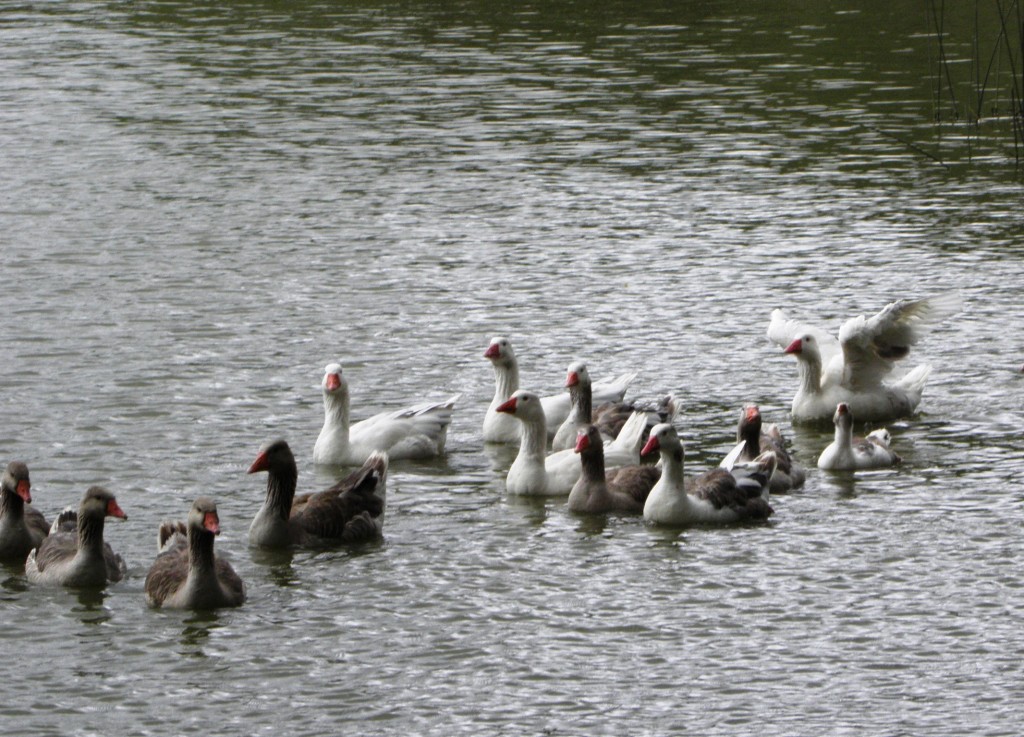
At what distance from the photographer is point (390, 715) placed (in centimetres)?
1050

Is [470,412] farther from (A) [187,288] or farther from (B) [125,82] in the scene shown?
(B) [125,82]

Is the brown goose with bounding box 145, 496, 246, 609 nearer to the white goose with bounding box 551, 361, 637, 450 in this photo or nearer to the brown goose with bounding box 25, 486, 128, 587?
the brown goose with bounding box 25, 486, 128, 587

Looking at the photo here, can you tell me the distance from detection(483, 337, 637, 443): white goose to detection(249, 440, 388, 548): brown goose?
8.42 ft

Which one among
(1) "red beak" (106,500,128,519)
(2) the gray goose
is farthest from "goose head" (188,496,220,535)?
(2) the gray goose

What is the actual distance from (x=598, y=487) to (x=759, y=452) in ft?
4.35

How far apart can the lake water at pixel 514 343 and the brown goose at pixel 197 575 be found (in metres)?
0.14

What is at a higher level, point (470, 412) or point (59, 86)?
point (59, 86)

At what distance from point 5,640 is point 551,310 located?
931cm

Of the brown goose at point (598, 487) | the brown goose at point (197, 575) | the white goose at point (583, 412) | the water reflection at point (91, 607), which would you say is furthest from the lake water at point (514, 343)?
the white goose at point (583, 412)

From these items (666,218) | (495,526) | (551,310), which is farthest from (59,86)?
(495,526)

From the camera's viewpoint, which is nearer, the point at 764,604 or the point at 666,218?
the point at 764,604

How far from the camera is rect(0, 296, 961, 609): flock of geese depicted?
40.9ft

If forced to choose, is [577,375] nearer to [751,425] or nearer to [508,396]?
[508,396]

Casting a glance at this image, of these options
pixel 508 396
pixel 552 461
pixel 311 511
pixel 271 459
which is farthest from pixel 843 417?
pixel 271 459
